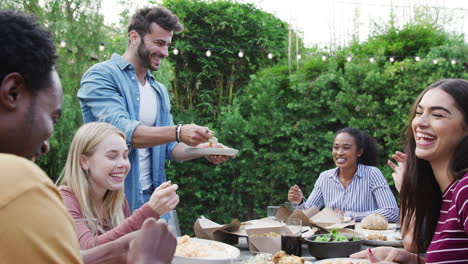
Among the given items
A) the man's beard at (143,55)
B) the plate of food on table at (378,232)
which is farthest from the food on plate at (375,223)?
the man's beard at (143,55)

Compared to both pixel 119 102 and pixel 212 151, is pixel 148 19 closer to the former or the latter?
pixel 119 102

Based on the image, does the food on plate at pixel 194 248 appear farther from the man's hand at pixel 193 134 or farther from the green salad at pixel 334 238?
the man's hand at pixel 193 134

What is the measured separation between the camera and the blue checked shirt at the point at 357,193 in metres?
3.99

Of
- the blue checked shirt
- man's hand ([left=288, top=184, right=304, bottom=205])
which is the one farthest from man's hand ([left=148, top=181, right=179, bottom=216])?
the blue checked shirt

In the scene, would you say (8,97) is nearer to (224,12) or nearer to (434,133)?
(434,133)

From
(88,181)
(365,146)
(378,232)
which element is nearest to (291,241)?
(378,232)

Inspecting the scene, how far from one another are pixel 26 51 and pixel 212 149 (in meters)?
2.03

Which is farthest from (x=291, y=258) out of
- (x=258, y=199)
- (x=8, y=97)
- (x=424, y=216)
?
(x=258, y=199)

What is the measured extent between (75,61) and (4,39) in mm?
5584

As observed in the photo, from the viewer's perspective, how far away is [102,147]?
2385 mm

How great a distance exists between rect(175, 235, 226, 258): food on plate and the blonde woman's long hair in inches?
17.0

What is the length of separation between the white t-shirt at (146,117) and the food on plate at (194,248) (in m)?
0.93

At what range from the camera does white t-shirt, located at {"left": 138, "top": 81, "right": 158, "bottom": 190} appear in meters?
3.02

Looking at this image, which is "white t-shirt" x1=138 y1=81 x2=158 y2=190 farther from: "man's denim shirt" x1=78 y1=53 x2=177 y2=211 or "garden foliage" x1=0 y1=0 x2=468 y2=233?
"garden foliage" x1=0 y1=0 x2=468 y2=233
